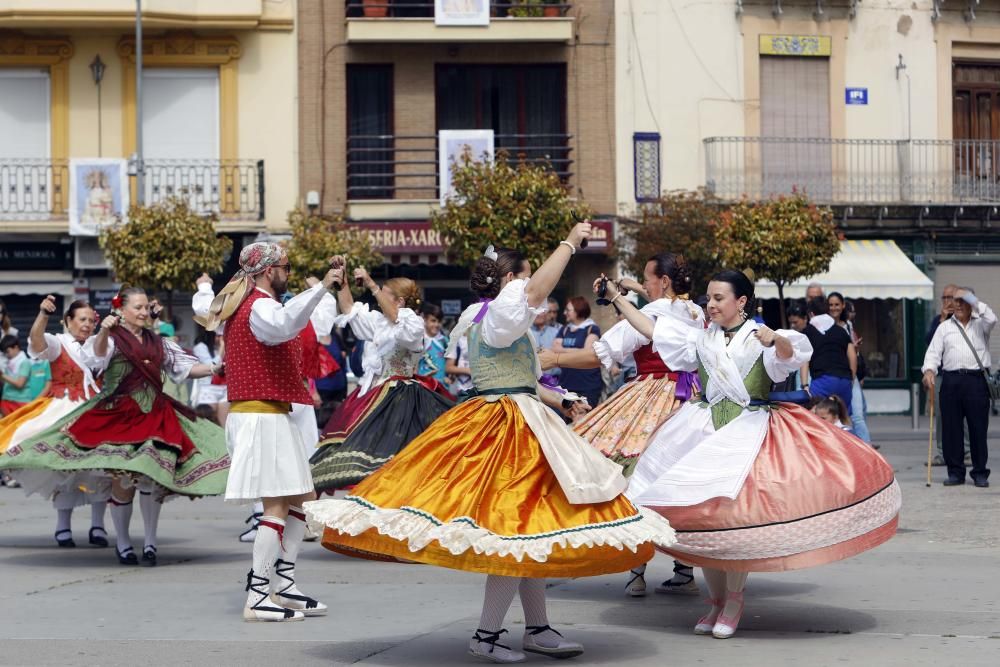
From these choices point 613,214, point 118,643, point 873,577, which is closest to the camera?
point 118,643

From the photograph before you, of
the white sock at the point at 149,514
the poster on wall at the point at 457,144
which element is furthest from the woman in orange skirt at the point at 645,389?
the poster on wall at the point at 457,144

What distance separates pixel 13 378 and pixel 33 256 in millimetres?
9780

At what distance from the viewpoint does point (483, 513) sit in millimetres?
6766

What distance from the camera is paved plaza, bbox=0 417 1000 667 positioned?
23.8ft

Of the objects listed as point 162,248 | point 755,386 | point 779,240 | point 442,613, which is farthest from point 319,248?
point 755,386

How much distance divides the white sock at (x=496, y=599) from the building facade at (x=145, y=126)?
20.8m

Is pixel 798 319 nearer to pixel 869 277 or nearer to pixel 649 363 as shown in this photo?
pixel 649 363

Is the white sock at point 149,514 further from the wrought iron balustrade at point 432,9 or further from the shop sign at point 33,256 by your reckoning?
the wrought iron balustrade at point 432,9

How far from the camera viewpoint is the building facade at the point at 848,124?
28266mm

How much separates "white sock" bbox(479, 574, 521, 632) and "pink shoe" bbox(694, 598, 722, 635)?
113 centimetres

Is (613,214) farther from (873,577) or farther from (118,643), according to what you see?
(118,643)

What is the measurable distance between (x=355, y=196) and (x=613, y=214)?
437 centimetres

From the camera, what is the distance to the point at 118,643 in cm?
762

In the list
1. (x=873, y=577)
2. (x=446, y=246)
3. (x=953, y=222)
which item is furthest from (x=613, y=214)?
(x=873, y=577)
